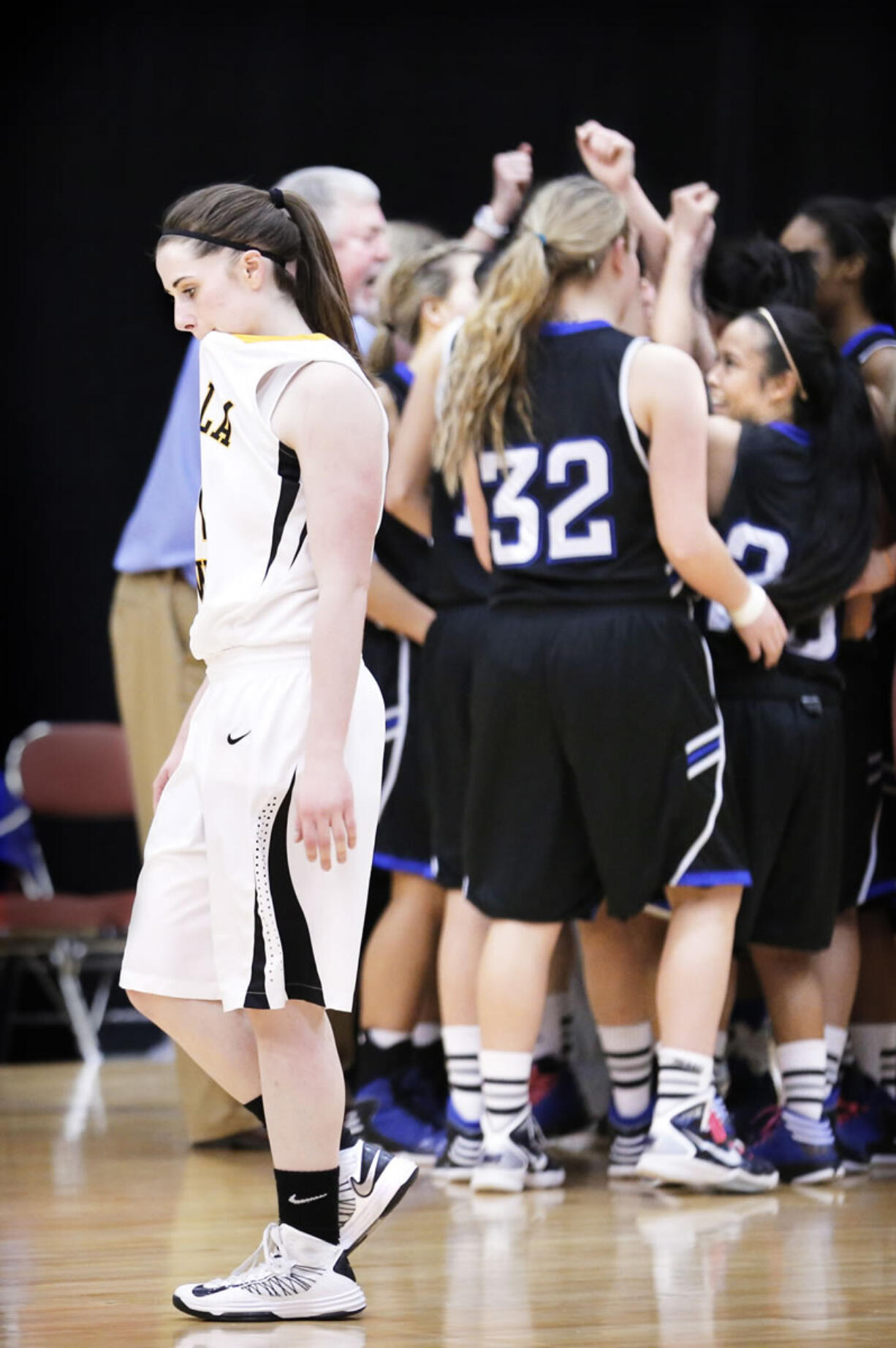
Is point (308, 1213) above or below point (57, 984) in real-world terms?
above

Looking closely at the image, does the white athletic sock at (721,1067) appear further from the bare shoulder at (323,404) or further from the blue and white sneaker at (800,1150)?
the bare shoulder at (323,404)

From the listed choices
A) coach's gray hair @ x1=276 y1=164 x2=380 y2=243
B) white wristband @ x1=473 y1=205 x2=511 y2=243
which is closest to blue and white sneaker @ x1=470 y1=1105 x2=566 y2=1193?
coach's gray hair @ x1=276 y1=164 x2=380 y2=243

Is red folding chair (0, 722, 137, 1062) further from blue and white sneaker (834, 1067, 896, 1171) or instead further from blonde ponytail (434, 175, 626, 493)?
blonde ponytail (434, 175, 626, 493)

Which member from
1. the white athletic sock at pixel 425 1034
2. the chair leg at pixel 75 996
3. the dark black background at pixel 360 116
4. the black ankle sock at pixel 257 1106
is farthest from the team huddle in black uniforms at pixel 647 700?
the dark black background at pixel 360 116

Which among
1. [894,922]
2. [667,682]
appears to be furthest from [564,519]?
[894,922]

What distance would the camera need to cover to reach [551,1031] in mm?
3799

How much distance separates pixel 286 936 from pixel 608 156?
207 cm

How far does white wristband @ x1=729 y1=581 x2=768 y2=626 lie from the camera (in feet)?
10.9

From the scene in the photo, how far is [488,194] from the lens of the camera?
22.4 ft

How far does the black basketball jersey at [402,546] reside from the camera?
3.87 metres

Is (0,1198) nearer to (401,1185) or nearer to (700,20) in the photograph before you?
(401,1185)

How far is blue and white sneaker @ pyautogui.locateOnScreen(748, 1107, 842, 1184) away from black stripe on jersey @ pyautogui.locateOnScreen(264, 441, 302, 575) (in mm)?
1657

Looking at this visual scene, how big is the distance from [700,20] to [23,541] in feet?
9.75

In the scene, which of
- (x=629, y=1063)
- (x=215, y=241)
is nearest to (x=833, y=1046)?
(x=629, y=1063)
